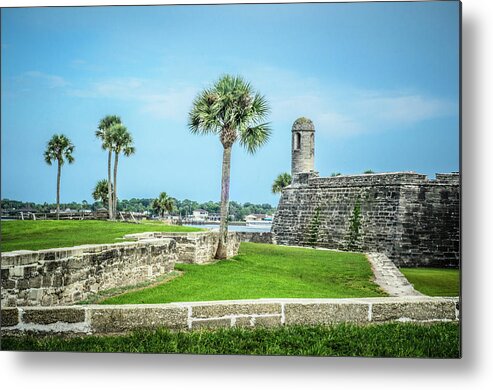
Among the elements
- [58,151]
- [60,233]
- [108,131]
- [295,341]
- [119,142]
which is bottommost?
[295,341]

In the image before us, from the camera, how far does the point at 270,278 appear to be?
653 centimetres

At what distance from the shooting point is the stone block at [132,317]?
5.94m

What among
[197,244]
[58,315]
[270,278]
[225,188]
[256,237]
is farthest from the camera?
[197,244]

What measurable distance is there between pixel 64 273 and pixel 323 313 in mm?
2576

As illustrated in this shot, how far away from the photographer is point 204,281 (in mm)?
6625

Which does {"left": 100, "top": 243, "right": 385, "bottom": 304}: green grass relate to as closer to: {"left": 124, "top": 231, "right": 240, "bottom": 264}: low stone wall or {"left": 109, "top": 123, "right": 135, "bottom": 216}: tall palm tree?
{"left": 124, "top": 231, "right": 240, "bottom": 264}: low stone wall

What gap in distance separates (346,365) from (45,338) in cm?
296

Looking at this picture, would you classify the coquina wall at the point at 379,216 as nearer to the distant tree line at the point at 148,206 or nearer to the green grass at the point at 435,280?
the green grass at the point at 435,280

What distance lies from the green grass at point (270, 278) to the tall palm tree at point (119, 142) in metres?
1.15

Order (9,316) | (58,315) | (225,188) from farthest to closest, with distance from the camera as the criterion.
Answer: (225,188)
(9,316)
(58,315)

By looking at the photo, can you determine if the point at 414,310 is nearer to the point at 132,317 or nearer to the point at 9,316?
the point at 132,317

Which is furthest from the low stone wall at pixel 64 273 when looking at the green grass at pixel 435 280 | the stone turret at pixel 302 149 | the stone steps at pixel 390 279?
the green grass at pixel 435 280

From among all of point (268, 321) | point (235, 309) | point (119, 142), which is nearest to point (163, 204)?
point (119, 142)

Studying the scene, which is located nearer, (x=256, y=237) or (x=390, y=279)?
(x=390, y=279)
